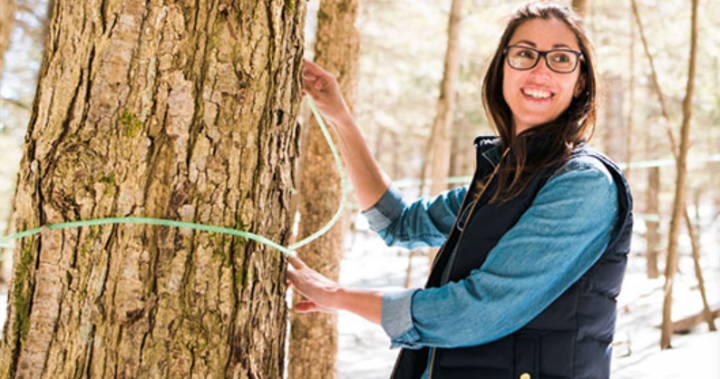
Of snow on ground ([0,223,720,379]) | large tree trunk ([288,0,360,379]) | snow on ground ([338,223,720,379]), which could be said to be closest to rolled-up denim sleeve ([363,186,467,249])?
large tree trunk ([288,0,360,379])

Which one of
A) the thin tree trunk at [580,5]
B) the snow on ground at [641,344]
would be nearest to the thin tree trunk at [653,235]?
the snow on ground at [641,344]

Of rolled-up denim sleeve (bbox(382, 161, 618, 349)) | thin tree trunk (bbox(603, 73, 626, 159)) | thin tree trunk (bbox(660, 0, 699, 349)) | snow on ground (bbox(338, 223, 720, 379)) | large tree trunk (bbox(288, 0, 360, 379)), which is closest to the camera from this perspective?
rolled-up denim sleeve (bbox(382, 161, 618, 349))

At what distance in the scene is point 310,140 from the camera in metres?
3.66

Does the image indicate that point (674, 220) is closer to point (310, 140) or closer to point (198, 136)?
point (310, 140)

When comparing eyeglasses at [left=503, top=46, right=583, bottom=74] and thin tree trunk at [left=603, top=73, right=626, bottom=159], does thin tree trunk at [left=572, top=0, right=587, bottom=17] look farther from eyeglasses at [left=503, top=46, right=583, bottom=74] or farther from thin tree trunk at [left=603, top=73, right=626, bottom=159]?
thin tree trunk at [left=603, top=73, right=626, bottom=159]

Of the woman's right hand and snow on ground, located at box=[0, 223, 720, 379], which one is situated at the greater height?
the woman's right hand

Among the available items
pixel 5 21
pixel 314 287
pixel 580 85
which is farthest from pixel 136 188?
pixel 5 21

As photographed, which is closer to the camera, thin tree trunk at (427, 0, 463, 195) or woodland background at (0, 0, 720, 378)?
thin tree trunk at (427, 0, 463, 195)

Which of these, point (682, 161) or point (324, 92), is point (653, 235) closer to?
point (682, 161)

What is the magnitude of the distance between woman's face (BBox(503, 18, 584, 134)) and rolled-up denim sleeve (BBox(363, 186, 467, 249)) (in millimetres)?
419

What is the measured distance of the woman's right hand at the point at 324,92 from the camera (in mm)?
2037

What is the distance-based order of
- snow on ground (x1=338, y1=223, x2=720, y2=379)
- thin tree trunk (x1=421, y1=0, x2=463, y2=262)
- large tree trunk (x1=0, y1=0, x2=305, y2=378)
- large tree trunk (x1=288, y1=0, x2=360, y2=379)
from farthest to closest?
thin tree trunk (x1=421, y1=0, x2=463, y2=262), snow on ground (x1=338, y1=223, x2=720, y2=379), large tree trunk (x1=288, y1=0, x2=360, y2=379), large tree trunk (x1=0, y1=0, x2=305, y2=378)

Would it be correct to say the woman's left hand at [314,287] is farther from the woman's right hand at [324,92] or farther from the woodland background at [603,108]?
the woodland background at [603,108]

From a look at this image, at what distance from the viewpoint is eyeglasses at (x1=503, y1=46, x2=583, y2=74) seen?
5.80 ft
